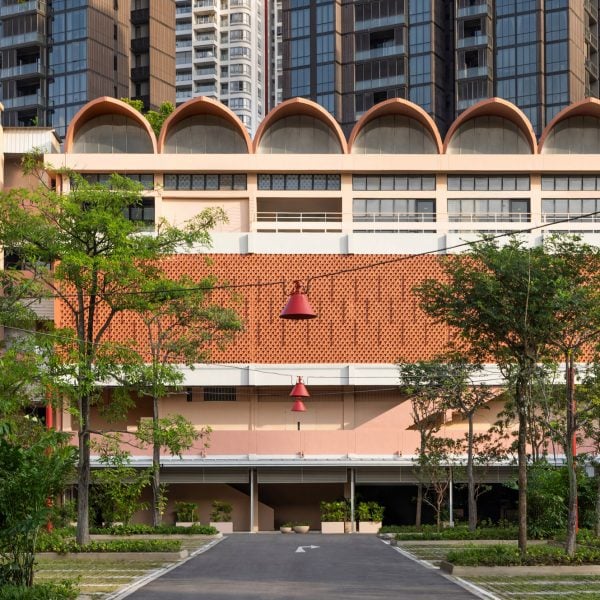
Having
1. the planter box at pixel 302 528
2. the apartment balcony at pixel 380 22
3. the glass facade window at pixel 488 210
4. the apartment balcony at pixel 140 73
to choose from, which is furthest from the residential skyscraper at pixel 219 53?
the planter box at pixel 302 528

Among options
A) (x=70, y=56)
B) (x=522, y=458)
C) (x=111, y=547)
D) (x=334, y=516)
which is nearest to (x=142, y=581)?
(x=111, y=547)

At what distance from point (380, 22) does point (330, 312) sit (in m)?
52.7

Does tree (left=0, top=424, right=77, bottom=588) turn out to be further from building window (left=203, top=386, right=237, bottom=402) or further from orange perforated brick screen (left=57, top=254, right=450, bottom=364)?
building window (left=203, top=386, right=237, bottom=402)

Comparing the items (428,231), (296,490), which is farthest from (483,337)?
(428,231)

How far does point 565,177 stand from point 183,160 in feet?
67.7

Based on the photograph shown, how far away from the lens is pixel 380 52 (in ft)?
361

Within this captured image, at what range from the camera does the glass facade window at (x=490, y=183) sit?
6762 centimetres

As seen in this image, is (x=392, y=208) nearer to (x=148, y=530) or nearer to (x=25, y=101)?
(x=148, y=530)

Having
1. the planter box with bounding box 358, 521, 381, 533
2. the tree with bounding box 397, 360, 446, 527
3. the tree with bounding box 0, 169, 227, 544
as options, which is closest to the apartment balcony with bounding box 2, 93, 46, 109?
the planter box with bounding box 358, 521, 381, 533

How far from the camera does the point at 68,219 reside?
33.2m

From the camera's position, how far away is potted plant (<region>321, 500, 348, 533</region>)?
55.8 meters

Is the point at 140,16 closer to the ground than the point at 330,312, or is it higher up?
higher up

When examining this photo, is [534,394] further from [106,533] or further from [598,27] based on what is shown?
[598,27]

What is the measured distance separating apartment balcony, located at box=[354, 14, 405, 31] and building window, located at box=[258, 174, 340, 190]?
44.7 metres
